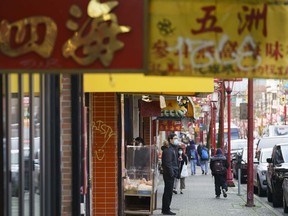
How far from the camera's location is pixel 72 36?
4496 mm

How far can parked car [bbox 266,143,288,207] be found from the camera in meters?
18.6

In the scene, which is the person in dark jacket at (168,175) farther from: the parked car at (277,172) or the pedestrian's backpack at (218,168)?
the pedestrian's backpack at (218,168)

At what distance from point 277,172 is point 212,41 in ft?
48.3

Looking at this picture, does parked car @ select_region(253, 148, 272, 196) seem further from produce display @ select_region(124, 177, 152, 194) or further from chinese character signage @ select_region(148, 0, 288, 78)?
chinese character signage @ select_region(148, 0, 288, 78)

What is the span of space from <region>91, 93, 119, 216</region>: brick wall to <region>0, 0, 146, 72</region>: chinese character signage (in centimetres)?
824

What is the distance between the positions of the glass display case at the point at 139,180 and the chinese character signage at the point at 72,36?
9.87m

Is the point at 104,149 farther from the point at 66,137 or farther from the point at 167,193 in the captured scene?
the point at 66,137

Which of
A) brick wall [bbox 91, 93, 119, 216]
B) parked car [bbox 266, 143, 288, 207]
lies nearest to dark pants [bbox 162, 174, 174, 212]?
brick wall [bbox 91, 93, 119, 216]

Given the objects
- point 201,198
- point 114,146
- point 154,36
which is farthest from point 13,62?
point 201,198

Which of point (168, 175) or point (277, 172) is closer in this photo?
point (168, 175)

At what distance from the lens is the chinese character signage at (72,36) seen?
4438 mm

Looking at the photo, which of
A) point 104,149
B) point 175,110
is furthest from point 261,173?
point 104,149

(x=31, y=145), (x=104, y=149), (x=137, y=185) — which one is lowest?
(x=137, y=185)

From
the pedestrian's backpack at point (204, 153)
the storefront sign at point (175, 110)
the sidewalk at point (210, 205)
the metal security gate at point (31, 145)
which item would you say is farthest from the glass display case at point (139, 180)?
the pedestrian's backpack at point (204, 153)
